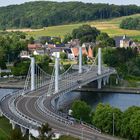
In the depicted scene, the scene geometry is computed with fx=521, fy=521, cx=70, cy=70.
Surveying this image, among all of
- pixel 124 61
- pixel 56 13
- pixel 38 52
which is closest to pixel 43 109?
pixel 124 61

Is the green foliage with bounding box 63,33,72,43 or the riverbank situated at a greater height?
the green foliage with bounding box 63,33,72,43

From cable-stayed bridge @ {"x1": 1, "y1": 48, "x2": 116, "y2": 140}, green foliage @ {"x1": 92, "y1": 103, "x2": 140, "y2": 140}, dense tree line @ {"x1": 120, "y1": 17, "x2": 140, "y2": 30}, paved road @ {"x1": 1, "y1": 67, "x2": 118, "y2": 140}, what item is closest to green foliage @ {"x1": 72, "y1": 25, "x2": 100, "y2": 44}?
dense tree line @ {"x1": 120, "y1": 17, "x2": 140, "y2": 30}

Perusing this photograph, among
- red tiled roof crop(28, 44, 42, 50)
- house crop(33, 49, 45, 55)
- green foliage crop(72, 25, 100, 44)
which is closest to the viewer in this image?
house crop(33, 49, 45, 55)

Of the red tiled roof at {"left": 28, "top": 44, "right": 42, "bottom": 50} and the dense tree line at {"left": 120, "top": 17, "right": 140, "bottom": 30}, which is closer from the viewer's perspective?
the red tiled roof at {"left": 28, "top": 44, "right": 42, "bottom": 50}

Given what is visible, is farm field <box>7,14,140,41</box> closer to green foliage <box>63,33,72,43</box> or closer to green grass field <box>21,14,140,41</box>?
green grass field <box>21,14,140,41</box>

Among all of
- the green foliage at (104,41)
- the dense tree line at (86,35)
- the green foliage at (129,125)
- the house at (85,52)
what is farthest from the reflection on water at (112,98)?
the dense tree line at (86,35)

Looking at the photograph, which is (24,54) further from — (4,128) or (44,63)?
(4,128)
